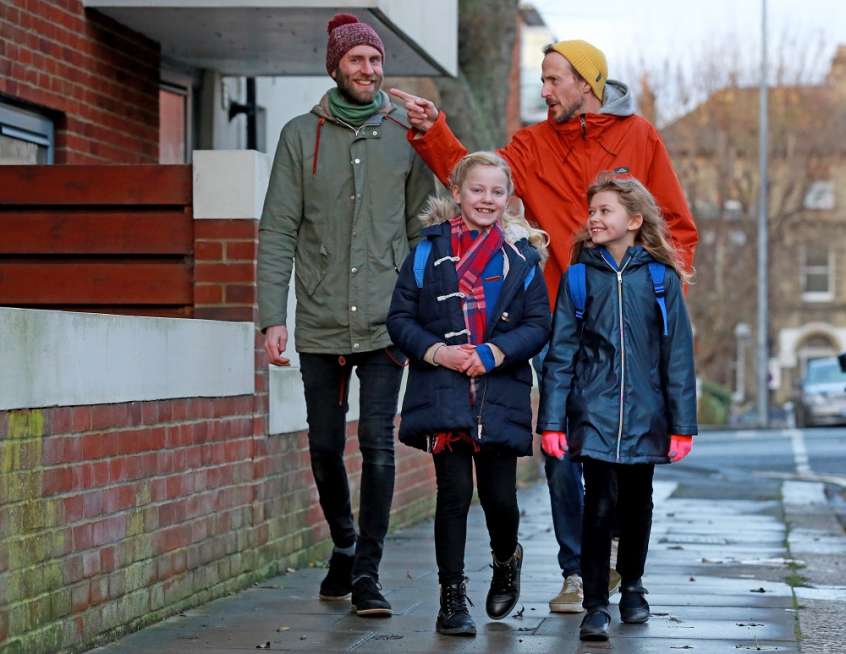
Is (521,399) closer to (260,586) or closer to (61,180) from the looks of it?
(260,586)

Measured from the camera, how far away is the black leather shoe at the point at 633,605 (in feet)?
20.6

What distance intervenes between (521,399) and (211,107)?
629 cm

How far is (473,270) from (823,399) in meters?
31.7

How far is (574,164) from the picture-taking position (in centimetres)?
668

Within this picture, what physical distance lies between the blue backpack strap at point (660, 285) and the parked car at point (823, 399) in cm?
3038

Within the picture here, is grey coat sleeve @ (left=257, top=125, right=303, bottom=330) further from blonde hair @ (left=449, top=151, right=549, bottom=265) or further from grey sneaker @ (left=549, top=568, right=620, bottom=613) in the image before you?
grey sneaker @ (left=549, top=568, right=620, bottom=613)

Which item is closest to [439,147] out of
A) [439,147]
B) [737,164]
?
[439,147]

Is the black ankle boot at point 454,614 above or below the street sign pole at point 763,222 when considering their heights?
below

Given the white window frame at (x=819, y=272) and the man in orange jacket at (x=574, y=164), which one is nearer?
the man in orange jacket at (x=574, y=164)

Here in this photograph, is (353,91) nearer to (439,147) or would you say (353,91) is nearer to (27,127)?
(439,147)

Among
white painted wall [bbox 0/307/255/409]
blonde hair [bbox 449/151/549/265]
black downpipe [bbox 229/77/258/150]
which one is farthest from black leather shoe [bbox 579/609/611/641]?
black downpipe [bbox 229/77/258/150]

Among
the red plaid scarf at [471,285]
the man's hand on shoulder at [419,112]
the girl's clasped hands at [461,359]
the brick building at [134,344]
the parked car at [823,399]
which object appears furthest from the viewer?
the parked car at [823,399]

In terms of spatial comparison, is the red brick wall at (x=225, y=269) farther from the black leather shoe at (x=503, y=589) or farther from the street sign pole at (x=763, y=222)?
the street sign pole at (x=763, y=222)

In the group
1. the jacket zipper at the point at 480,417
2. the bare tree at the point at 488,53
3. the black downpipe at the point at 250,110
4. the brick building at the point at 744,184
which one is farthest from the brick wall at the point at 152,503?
the brick building at the point at 744,184
